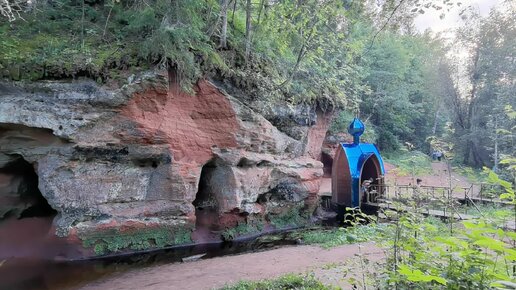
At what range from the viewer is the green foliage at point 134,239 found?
31.1 ft

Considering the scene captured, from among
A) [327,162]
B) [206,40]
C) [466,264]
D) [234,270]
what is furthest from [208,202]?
[327,162]

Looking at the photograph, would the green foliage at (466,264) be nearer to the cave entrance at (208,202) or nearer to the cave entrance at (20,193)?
the cave entrance at (208,202)

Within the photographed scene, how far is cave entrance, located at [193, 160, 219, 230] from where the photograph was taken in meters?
12.1

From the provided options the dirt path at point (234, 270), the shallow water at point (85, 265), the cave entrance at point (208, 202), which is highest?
the cave entrance at point (208, 202)

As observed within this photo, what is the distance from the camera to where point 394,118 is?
105 feet

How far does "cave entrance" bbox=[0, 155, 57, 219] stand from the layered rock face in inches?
1.5

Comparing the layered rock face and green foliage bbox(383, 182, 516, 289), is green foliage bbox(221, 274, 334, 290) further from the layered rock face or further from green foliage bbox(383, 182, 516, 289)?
the layered rock face

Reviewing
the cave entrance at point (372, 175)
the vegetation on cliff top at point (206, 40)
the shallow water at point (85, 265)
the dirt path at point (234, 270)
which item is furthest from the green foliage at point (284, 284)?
the cave entrance at point (372, 175)

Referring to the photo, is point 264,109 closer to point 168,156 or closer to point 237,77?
point 237,77

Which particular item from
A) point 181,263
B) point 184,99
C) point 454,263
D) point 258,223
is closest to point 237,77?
point 184,99

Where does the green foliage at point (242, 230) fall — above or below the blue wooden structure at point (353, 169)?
below

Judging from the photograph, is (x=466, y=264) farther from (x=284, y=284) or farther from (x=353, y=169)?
(x=353, y=169)

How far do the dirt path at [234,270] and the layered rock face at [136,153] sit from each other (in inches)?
96.8

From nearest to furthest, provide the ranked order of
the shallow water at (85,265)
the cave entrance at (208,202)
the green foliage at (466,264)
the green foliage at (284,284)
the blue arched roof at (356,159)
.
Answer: the green foliage at (466,264), the green foliage at (284,284), the shallow water at (85,265), the cave entrance at (208,202), the blue arched roof at (356,159)
